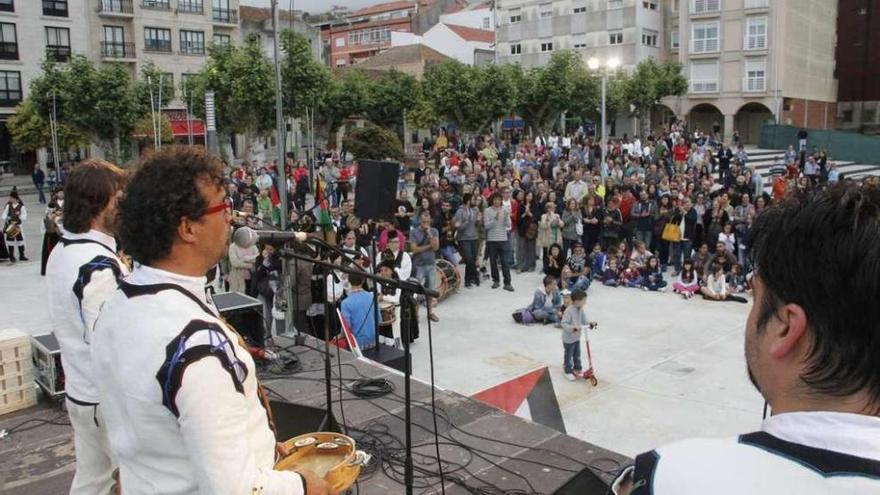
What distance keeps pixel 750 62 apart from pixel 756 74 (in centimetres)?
72

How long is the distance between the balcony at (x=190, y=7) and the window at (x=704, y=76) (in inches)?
1097

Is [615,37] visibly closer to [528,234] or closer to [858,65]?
[858,65]

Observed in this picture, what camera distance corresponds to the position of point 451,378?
795 cm

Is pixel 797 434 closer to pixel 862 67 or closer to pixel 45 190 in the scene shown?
pixel 45 190

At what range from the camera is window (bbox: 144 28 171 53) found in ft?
123

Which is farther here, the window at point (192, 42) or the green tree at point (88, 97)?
the window at point (192, 42)

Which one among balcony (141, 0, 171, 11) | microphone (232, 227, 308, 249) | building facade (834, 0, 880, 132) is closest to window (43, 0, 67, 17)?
balcony (141, 0, 171, 11)

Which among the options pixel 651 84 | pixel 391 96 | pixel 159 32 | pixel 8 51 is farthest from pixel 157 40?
pixel 651 84

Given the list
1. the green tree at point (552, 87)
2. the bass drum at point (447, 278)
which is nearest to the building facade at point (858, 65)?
the green tree at point (552, 87)

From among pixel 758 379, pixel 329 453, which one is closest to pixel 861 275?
pixel 758 379

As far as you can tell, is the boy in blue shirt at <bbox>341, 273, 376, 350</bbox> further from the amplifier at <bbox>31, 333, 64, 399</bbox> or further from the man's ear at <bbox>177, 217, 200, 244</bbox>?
the man's ear at <bbox>177, 217, 200, 244</bbox>

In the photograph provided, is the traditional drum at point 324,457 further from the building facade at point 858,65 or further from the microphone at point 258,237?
the building facade at point 858,65

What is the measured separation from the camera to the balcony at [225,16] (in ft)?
132

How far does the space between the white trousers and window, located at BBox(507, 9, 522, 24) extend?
45.1 metres
